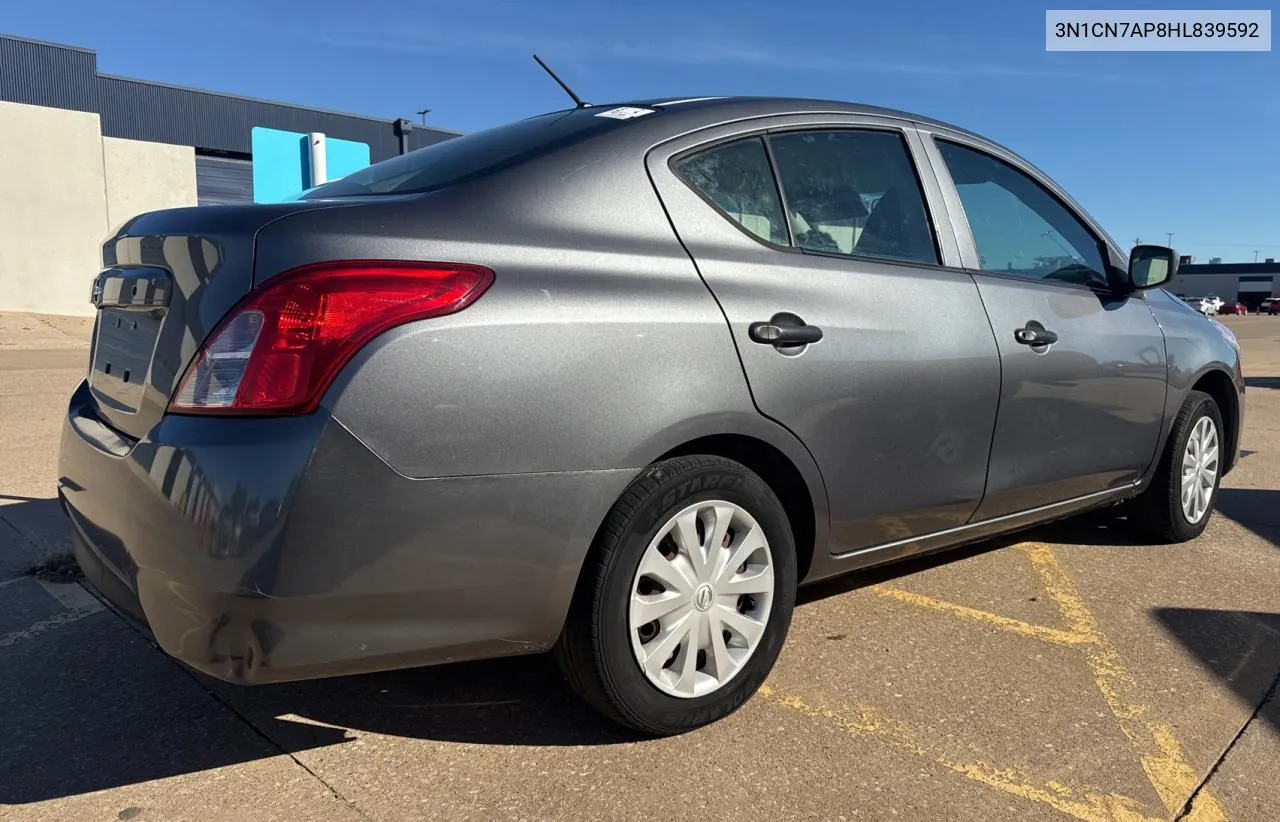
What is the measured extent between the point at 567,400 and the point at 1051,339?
208 centimetres

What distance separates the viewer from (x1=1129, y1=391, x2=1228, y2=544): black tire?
13.9 feet

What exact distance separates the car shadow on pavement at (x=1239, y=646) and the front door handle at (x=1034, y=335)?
3.55 ft

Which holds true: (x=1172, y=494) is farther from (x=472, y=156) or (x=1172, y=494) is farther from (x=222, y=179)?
(x=222, y=179)

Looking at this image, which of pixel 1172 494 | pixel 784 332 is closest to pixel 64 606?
pixel 784 332

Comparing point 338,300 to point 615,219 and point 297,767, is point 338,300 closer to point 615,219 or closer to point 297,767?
point 615,219

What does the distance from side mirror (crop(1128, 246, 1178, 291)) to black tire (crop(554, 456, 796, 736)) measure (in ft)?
7.61

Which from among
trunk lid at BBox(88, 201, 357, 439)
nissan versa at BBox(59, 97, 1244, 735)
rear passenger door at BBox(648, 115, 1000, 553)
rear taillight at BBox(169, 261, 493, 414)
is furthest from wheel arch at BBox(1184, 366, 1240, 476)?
trunk lid at BBox(88, 201, 357, 439)

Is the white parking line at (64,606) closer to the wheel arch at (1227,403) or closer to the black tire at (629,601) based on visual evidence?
the black tire at (629,601)

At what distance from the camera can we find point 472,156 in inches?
106

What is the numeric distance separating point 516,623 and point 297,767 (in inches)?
27.5

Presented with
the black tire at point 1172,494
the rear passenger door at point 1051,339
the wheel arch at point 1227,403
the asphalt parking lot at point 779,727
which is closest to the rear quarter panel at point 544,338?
the asphalt parking lot at point 779,727

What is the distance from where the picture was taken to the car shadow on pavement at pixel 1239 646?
113 inches

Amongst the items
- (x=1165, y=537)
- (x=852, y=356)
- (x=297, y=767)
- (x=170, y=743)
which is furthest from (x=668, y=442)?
(x=1165, y=537)

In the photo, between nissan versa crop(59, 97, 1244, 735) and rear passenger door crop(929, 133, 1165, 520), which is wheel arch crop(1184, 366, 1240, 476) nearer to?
rear passenger door crop(929, 133, 1165, 520)
